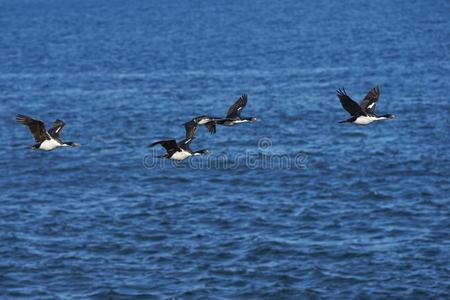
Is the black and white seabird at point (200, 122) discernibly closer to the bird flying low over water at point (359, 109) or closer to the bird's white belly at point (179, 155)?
the bird's white belly at point (179, 155)

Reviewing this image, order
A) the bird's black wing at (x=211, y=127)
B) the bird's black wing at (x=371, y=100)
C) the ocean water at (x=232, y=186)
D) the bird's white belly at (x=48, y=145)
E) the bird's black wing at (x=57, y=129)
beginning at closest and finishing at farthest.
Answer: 1. the bird's white belly at (x=48, y=145)
2. the bird's black wing at (x=211, y=127)
3. the bird's black wing at (x=57, y=129)
4. the bird's black wing at (x=371, y=100)
5. the ocean water at (x=232, y=186)

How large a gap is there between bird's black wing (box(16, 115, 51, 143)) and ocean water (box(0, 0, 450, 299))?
844 inches

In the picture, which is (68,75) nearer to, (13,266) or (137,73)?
(137,73)

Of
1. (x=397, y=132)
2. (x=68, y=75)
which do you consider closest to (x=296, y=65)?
(x=68, y=75)

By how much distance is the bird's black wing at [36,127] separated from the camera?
2879cm

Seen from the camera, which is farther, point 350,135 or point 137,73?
point 137,73

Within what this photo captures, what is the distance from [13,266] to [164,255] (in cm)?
928

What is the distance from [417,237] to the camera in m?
56.4

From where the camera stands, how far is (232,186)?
69.1 m

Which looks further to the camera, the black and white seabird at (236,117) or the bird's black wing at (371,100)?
the bird's black wing at (371,100)

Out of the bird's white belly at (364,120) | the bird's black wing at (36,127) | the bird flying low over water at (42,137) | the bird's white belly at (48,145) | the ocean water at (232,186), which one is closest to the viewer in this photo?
the bird's black wing at (36,127)

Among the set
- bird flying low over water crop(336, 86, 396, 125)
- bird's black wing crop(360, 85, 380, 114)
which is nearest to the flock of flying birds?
bird flying low over water crop(336, 86, 396, 125)

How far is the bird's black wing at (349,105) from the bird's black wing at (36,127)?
32.8ft

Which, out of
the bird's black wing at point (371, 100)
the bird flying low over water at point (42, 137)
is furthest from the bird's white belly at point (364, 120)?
the bird flying low over water at point (42, 137)
